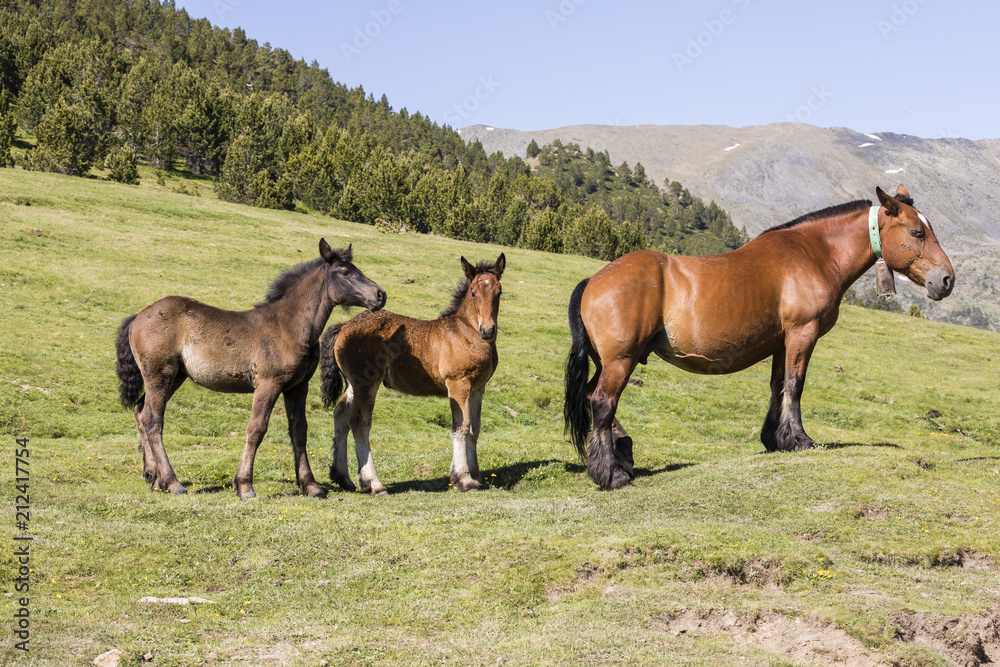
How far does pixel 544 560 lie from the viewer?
8836 mm

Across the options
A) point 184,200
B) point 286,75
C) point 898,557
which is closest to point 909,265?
point 898,557

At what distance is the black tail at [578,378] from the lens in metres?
12.8

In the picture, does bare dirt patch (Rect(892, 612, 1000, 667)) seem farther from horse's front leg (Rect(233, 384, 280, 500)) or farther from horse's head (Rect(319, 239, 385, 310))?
horse's front leg (Rect(233, 384, 280, 500))

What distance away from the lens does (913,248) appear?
508 inches

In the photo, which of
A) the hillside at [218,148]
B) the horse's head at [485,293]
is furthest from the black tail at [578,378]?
the hillside at [218,148]

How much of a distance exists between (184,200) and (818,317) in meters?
51.0

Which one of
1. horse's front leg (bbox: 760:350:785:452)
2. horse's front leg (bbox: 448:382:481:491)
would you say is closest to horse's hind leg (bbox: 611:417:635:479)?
horse's front leg (bbox: 448:382:481:491)

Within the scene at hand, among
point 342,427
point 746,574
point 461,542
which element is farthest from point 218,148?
point 746,574

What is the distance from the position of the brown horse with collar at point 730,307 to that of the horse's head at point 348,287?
10.3 ft

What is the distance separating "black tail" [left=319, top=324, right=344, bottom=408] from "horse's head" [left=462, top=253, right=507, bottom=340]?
2.38 m

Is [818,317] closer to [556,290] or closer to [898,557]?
[898,557]

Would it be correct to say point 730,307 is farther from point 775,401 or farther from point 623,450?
point 623,450

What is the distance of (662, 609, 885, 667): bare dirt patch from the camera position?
268 inches

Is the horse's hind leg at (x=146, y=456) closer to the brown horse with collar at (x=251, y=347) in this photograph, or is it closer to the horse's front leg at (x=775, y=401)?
the brown horse with collar at (x=251, y=347)
